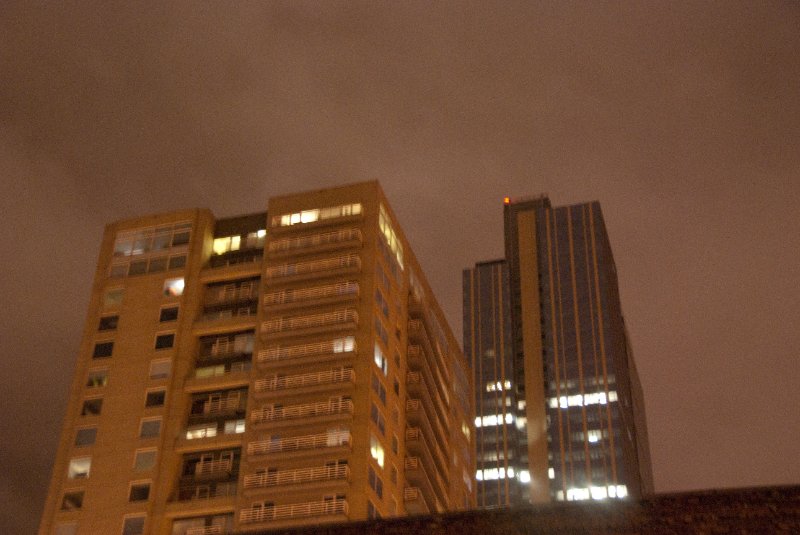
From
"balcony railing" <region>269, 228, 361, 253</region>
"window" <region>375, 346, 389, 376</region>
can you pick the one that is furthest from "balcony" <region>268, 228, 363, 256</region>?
"window" <region>375, 346, 389, 376</region>

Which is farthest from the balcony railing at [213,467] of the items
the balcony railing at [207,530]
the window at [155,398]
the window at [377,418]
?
the window at [377,418]

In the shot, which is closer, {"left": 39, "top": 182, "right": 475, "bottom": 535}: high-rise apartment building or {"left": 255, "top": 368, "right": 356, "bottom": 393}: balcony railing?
{"left": 39, "top": 182, "right": 475, "bottom": 535}: high-rise apartment building

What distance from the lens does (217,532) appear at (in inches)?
3939

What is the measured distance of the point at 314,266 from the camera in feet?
372

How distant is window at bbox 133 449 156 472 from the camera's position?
10544 cm

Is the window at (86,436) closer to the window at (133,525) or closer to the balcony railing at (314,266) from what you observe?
the window at (133,525)

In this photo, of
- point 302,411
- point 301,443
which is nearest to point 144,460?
point 301,443

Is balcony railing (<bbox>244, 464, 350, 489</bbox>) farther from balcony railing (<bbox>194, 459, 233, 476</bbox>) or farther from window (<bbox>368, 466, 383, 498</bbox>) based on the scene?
balcony railing (<bbox>194, 459, 233, 476</bbox>)

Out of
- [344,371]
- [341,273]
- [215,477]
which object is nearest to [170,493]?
[215,477]

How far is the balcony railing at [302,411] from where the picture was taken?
102875mm

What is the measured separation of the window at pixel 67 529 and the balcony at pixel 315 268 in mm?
30958

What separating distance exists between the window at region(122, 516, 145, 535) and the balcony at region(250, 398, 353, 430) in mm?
13879

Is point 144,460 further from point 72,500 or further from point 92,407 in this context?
point 92,407

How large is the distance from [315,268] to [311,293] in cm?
298
